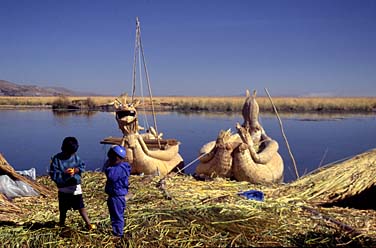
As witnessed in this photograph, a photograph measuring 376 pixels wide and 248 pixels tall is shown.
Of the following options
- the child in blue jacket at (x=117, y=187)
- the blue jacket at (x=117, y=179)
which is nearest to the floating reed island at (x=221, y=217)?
the child in blue jacket at (x=117, y=187)

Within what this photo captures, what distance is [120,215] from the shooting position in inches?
144

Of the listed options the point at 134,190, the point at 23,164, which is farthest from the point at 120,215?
the point at 23,164

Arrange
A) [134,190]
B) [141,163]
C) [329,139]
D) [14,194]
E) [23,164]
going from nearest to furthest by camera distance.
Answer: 1. [14,194]
2. [134,190]
3. [141,163]
4. [23,164]
5. [329,139]

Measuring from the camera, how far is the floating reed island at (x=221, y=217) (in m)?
3.61

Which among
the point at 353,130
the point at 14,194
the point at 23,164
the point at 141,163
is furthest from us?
the point at 353,130

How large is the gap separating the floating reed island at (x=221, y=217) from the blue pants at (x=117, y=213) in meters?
0.07

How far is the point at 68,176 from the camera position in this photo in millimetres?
3840

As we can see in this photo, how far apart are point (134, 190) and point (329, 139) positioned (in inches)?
489

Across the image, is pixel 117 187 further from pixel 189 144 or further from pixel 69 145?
pixel 189 144

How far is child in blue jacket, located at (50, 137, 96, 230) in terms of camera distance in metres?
3.83

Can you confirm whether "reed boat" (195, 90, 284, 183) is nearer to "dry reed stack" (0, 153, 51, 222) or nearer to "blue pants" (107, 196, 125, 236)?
"dry reed stack" (0, 153, 51, 222)

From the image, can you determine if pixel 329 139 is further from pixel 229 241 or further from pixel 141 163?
pixel 229 241

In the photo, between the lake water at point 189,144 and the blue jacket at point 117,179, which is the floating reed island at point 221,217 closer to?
the blue jacket at point 117,179

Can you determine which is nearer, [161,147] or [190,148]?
[161,147]
